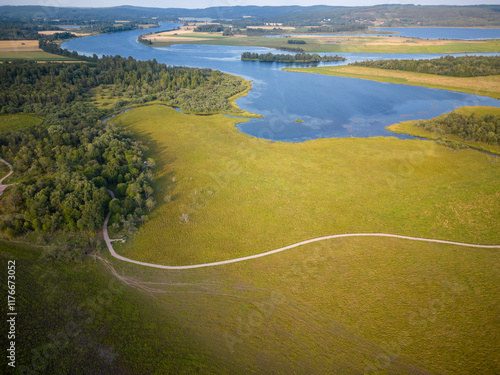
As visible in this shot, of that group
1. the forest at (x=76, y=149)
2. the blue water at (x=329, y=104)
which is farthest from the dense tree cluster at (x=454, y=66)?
the forest at (x=76, y=149)

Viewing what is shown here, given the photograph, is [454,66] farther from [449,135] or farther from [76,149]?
[76,149]

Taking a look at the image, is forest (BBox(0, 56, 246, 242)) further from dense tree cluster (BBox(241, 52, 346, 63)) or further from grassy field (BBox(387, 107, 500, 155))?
dense tree cluster (BBox(241, 52, 346, 63))

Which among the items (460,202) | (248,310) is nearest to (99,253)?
(248,310)

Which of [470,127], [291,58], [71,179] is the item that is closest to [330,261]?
[71,179]

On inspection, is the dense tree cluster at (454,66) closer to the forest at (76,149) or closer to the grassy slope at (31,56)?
the forest at (76,149)

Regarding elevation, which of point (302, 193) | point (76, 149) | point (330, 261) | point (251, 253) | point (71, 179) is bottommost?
point (330, 261)

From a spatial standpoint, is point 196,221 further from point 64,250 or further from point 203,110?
point 203,110
